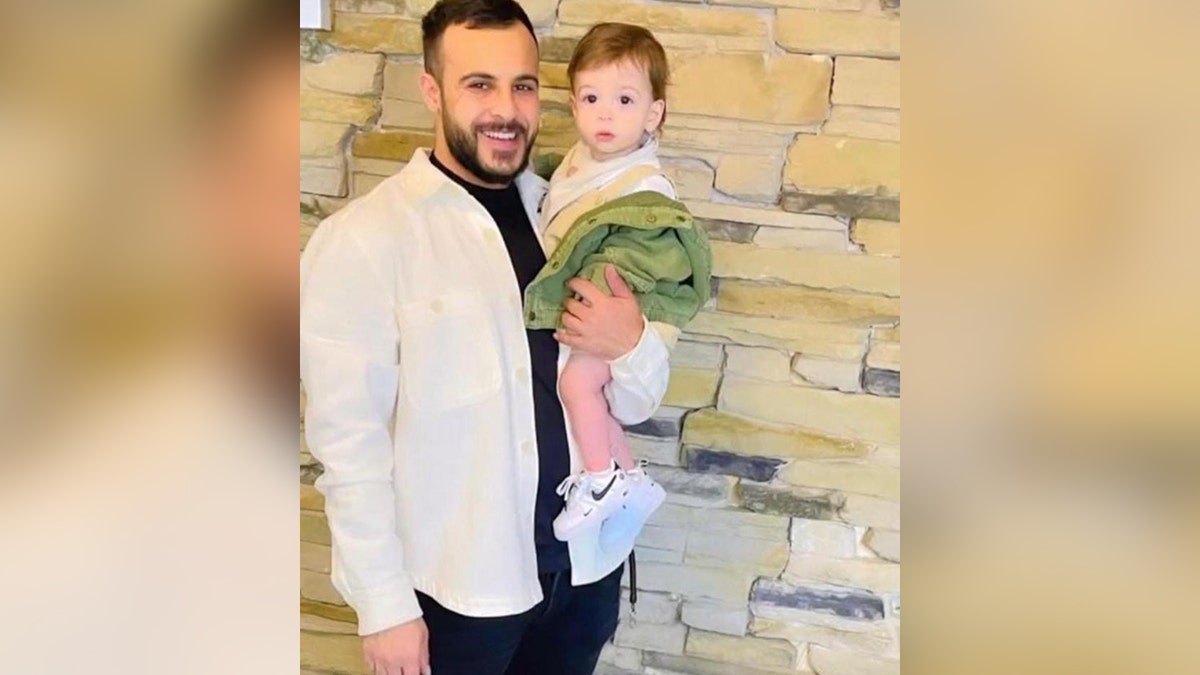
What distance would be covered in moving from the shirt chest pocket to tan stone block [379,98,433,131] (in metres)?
0.36

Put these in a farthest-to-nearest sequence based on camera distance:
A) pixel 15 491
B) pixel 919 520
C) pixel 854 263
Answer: pixel 854 263 → pixel 919 520 → pixel 15 491

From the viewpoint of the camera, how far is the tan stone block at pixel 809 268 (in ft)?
3.67

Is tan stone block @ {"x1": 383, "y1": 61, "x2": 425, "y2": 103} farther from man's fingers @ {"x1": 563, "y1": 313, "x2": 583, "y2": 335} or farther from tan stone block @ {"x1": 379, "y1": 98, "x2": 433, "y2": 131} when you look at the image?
man's fingers @ {"x1": 563, "y1": 313, "x2": 583, "y2": 335}

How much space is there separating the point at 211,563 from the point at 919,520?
14.7 inches

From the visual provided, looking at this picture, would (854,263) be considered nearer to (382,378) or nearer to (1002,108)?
(382,378)

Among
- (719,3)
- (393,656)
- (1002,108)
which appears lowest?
(393,656)

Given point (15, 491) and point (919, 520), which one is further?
point (919, 520)

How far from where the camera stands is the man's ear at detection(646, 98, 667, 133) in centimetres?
100

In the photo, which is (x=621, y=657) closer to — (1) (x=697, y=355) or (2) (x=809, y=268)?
(1) (x=697, y=355)

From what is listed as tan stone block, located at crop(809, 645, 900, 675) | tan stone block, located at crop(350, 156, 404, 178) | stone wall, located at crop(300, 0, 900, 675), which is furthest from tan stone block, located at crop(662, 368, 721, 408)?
tan stone block, located at crop(350, 156, 404, 178)

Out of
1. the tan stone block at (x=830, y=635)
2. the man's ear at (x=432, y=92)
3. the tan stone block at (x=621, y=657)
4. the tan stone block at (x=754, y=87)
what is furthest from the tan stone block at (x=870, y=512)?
the man's ear at (x=432, y=92)

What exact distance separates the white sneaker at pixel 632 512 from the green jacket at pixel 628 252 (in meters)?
0.18

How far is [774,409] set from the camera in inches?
46.5

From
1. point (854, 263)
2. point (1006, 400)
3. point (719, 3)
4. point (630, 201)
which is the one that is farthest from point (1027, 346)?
point (719, 3)
